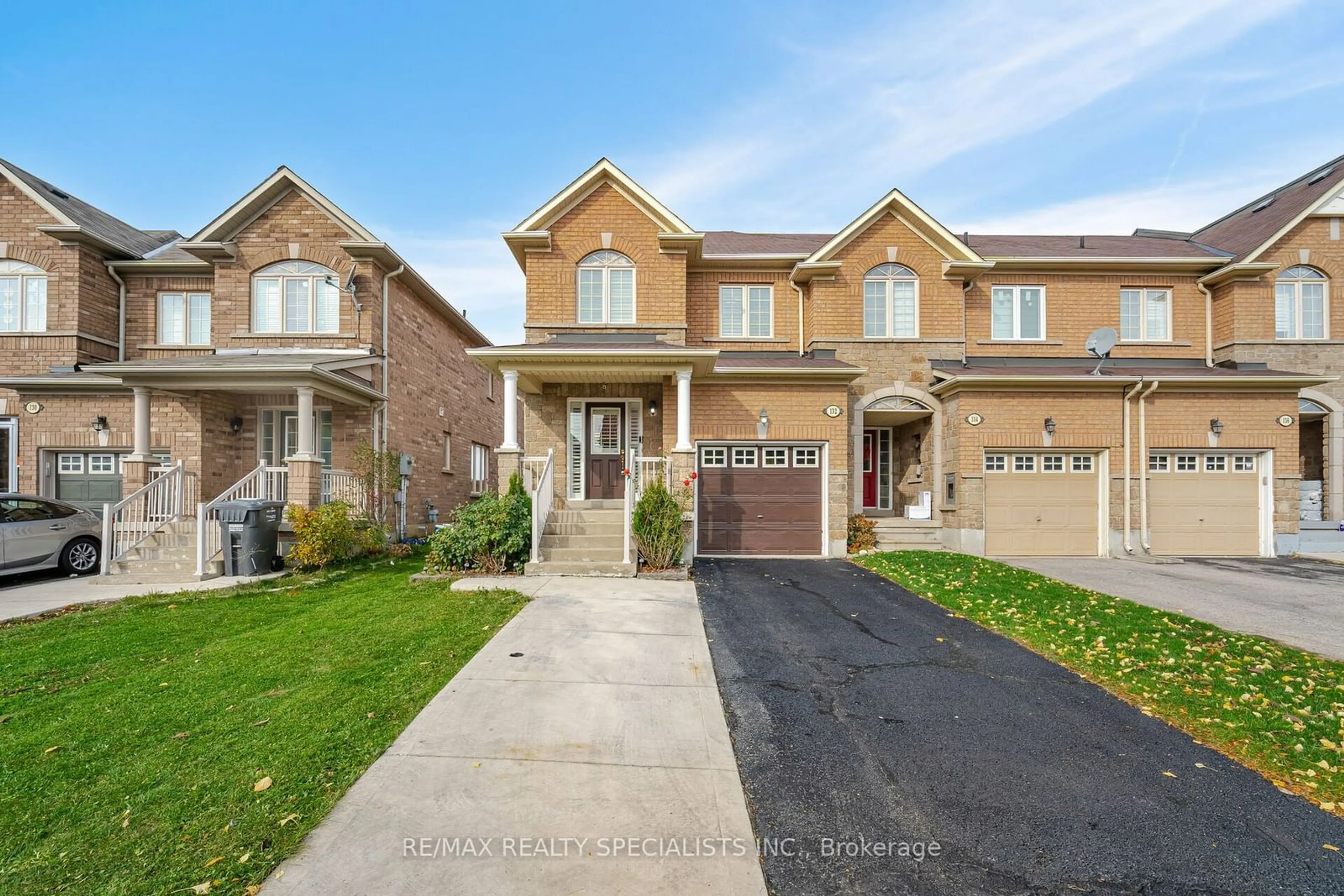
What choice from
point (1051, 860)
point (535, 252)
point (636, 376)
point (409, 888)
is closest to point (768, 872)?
point (1051, 860)

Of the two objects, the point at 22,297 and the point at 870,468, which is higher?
the point at 22,297

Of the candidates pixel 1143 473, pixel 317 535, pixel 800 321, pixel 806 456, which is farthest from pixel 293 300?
pixel 1143 473

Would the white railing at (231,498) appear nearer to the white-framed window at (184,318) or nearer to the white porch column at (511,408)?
the white porch column at (511,408)

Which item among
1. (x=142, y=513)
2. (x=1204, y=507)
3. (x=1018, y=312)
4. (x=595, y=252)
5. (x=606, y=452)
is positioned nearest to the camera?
(x=142, y=513)

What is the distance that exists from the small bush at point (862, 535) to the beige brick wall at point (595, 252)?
17.7 feet

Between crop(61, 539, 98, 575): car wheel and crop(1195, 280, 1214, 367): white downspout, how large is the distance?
2294 centimetres

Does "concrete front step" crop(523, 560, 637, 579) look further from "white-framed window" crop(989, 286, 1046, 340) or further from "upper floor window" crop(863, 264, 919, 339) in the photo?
"white-framed window" crop(989, 286, 1046, 340)

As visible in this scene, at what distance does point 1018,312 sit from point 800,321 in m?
5.21

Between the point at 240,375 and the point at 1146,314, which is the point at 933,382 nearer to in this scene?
the point at 1146,314

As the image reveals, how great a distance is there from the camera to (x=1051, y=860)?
2.61 meters

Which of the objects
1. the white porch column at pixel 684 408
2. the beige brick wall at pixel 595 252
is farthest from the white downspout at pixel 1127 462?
Answer: the beige brick wall at pixel 595 252

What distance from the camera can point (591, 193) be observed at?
12422 mm

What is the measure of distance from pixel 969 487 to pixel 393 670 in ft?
36.0

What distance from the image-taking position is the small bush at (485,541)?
893 cm
